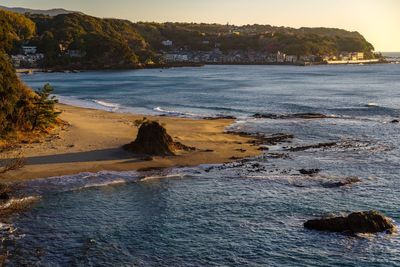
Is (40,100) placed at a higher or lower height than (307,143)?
higher

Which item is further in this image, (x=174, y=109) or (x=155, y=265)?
(x=174, y=109)

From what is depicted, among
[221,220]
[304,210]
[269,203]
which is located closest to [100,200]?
[221,220]

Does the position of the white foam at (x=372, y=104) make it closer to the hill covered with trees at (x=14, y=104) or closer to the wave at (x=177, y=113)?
the wave at (x=177, y=113)

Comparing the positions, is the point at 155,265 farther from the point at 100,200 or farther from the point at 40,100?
the point at 40,100

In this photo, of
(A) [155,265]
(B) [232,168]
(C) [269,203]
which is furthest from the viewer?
(B) [232,168]

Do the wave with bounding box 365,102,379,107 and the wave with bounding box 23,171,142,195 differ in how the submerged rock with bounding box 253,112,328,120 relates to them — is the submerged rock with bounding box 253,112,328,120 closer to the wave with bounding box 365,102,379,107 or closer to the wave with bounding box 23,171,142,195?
the wave with bounding box 365,102,379,107

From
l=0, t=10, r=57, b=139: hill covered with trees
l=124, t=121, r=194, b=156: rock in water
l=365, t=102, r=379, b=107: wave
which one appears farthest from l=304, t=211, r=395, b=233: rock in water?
l=365, t=102, r=379, b=107: wave

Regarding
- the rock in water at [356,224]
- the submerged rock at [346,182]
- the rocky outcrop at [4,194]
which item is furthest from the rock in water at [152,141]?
the rock in water at [356,224]
